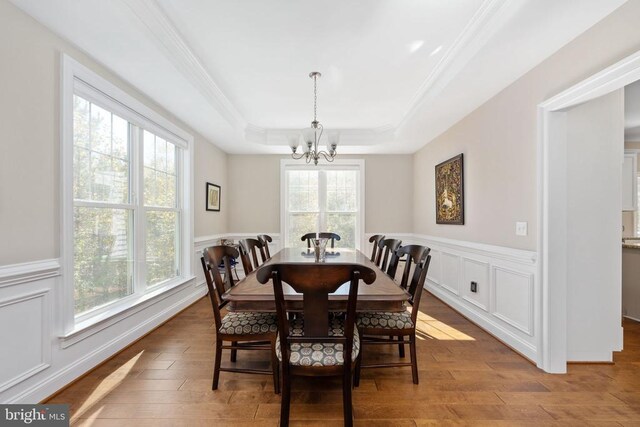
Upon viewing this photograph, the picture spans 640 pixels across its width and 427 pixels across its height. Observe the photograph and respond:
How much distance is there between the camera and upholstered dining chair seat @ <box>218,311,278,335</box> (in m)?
2.05

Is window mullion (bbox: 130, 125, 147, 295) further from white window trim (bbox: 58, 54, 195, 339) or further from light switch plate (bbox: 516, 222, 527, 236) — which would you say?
light switch plate (bbox: 516, 222, 527, 236)

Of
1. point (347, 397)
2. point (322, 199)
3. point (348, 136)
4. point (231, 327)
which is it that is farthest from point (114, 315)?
point (348, 136)

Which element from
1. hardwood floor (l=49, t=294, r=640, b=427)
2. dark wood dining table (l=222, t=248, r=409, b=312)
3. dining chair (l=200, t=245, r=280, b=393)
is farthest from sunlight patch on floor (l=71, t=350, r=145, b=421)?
dark wood dining table (l=222, t=248, r=409, b=312)

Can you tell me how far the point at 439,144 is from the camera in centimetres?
454

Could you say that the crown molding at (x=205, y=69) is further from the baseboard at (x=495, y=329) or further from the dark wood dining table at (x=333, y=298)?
the baseboard at (x=495, y=329)

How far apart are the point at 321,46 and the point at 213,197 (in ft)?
10.4

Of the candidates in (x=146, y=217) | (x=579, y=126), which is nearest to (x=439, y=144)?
(x=579, y=126)

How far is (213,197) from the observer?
16.2 ft

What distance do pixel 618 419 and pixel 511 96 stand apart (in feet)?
8.21

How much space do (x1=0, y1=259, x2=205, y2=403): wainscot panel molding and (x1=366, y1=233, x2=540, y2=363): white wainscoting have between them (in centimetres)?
350

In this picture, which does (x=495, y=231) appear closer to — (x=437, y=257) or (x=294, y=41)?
(x=437, y=257)

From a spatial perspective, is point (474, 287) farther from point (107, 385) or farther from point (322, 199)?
point (107, 385)

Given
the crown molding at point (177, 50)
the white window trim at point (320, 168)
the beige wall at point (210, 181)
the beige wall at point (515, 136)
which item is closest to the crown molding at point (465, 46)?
the beige wall at point (515, 136)

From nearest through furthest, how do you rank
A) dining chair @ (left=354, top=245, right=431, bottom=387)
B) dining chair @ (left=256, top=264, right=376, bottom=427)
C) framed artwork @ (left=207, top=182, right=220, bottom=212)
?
1. dining chair @ (left=256, top=264, right=376, bottom=427)
2. dining chair @ (left=354, top=245, right=431, bottom=387)
3. framed artwork @ (left=207, top=182, right=220, bottom=212)
